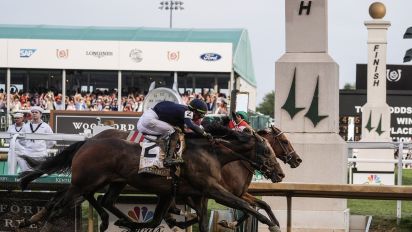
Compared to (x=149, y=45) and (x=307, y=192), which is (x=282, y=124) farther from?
(x=149, y=45)

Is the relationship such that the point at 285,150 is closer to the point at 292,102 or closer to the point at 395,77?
the point at 292,102

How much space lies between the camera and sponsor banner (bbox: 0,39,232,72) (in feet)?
108

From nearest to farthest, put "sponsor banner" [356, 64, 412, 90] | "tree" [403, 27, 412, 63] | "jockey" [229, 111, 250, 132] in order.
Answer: "jockey" [229, 111, 250, 132], "tree" [403, 27, 412, 63], "sponsor banner" [356, 64, 412, 90]

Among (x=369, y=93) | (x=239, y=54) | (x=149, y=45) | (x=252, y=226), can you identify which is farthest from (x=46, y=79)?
(x=252, y=226)

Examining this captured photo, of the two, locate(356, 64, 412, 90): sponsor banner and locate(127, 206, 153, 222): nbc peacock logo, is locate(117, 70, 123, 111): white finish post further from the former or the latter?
locate(127, 206, 153, 222): nbc peacock logo

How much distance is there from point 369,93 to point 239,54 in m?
7.66

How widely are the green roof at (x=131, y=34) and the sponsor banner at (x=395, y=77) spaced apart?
4.09 meters

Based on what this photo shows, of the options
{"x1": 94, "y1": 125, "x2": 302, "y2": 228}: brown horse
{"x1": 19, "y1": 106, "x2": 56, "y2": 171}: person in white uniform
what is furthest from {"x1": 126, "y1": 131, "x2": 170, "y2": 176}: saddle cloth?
{"x1": 19, "y1": 106, "x2": 56, "y2": 171}: person in white uniform

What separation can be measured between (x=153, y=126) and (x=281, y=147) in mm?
1820

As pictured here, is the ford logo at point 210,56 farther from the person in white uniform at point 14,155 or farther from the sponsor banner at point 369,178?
the person in white uniform at point 14,155

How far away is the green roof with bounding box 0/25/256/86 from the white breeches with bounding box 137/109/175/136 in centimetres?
2166

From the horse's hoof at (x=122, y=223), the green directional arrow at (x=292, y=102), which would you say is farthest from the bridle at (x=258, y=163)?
the green directional arrow at (x=292, y=102)

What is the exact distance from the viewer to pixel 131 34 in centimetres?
3494

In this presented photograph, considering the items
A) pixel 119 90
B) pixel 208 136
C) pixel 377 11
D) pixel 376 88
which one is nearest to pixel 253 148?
pixel 208 136
